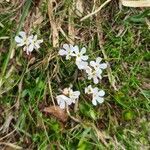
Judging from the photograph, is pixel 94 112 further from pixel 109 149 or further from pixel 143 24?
pixel 143 24

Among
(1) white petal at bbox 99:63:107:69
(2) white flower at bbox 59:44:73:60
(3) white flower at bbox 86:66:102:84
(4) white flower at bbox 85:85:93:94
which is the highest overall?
(2) white flower at bbox 59:44:73:60

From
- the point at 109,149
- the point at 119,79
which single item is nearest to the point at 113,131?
the point at 109,149

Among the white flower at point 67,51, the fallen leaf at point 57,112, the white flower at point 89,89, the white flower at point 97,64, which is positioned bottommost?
the fallen leaf at point 57,112

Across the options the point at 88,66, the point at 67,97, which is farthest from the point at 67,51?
the point at 67,97

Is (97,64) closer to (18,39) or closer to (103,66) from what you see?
(103,66)

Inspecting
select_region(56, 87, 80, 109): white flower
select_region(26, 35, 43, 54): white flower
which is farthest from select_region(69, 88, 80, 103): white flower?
select_region(26, 35, 43, 54): white flower

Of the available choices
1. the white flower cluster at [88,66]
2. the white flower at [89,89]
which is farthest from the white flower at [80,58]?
the white flower at [89,89]

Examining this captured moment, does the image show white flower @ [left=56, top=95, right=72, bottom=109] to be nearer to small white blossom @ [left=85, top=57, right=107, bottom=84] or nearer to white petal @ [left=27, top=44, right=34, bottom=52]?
small white blossom @ [left=85, top=57, right=107, bottom=84]

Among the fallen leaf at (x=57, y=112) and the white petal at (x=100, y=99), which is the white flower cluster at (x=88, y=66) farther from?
the fallen leaf at (x=57, y=112)
